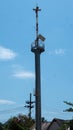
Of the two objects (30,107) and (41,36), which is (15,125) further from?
(41,36)

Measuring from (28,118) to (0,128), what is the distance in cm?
1231

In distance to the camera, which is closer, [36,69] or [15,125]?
[36,69]

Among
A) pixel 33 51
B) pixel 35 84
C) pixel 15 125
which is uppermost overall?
pixel 33 51

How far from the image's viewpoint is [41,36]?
208ft

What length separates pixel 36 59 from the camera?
62.6m

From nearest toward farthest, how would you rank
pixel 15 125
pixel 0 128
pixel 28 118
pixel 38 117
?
pixel 38 117 → pixel 15 125 → pixel 28 118 → pixel 0 128

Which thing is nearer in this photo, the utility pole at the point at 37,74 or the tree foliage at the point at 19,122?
the utility pole at the point at 37,74

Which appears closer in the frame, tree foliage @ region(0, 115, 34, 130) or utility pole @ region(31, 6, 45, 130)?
utility pole @ region(31, 6, 45, 130)

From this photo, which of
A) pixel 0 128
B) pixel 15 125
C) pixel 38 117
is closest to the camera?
pixel 38 117

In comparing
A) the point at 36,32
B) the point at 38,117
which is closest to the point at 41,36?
the point at 36,32

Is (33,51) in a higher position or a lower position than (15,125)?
higher

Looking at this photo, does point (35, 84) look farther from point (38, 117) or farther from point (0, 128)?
point (0, 128)

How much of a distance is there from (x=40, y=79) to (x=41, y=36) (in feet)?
19.6

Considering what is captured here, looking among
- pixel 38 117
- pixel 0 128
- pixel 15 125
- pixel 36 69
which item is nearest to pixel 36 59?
pixel 36 69
